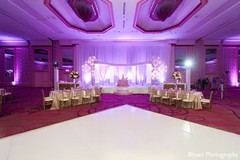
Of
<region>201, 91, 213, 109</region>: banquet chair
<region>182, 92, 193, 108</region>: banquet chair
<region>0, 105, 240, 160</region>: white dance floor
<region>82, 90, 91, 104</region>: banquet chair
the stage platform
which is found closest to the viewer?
<region>0, 105, 240, 160</region>: white dance floor

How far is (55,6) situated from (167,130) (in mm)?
7052

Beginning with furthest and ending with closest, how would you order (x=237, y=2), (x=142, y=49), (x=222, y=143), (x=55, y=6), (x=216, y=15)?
(x=142, y=49), (x=216, y=15), (x=55, y=6), (x=237, y=2), (x=222, y=143)

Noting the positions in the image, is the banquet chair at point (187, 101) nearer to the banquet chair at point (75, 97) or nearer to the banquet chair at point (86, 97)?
the banquet chair at point (86, 97)

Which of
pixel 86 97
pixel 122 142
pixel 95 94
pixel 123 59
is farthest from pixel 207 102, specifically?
pixel 123 59

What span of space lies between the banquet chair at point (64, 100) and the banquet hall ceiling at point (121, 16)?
3652 millimetres

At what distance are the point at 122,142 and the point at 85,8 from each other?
6.66m

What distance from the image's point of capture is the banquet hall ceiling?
19.6 ft

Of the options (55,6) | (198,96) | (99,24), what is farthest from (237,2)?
(55,6)

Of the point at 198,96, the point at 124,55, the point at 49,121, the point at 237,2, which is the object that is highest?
the point at 237,2

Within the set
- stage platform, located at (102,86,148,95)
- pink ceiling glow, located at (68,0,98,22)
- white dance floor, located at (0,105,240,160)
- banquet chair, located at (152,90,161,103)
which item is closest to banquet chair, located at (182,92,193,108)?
banquet chair, located at (152,90,161,103)

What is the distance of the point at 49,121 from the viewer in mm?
4254

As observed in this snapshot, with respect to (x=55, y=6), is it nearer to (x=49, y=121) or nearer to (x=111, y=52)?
(x=49, y=121)

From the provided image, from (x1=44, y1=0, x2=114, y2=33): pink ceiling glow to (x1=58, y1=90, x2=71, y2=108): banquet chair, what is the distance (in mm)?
3652

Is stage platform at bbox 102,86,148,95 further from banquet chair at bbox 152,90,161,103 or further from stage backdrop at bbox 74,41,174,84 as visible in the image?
banquet chair at bbox 152,90,161,103
